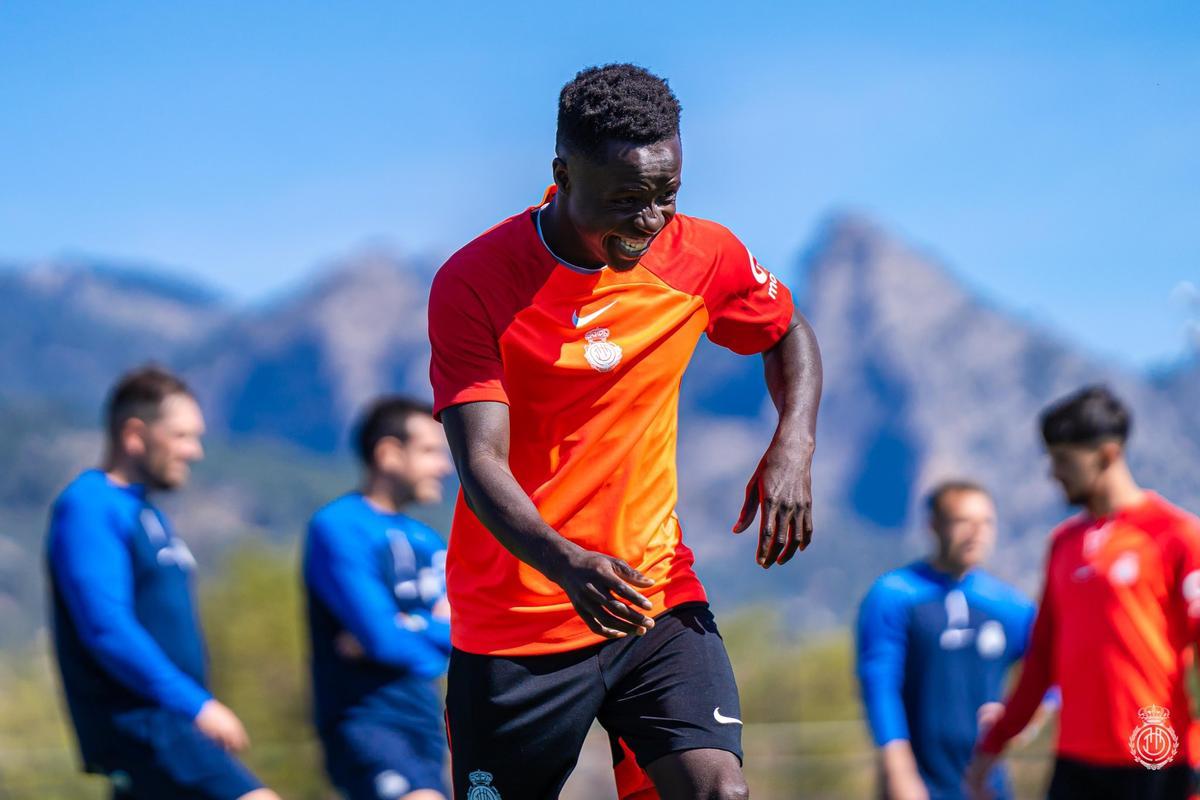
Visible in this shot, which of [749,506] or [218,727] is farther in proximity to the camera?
[218,727]

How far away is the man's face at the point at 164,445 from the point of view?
6.73 metres

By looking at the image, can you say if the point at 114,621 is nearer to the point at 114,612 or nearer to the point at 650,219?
the point at 114,612

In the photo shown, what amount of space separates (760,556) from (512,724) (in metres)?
0.80

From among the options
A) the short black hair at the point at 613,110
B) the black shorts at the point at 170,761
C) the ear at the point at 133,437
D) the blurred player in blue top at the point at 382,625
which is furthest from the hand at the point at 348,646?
the short black hair at the point at 613,110

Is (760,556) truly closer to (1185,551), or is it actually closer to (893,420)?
(1185,551)

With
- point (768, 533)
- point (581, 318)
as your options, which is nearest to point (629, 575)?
point (768, 533)

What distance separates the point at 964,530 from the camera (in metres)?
8.02

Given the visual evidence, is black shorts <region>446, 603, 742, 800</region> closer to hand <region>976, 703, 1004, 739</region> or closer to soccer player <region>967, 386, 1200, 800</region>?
soccer player <region>967, 386, 1200, 800</region>

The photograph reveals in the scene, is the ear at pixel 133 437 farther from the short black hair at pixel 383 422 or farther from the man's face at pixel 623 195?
the man's face at pixel 623 195

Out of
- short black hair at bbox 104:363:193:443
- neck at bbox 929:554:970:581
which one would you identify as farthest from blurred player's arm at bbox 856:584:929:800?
short black hair at bbox 104:363:193:443

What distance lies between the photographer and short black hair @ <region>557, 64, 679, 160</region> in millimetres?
3873

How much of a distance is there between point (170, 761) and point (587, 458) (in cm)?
288

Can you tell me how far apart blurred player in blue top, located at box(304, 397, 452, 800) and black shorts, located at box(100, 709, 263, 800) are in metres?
0.77

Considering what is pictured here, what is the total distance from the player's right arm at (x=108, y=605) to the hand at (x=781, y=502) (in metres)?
2.98
